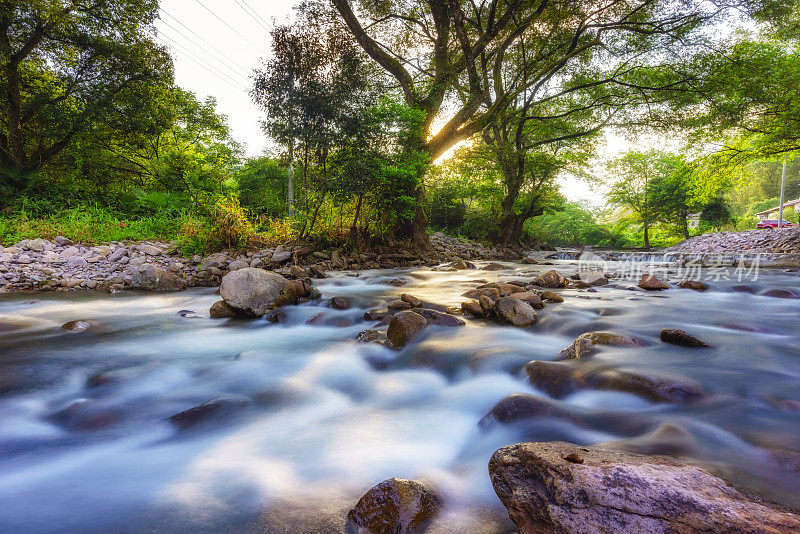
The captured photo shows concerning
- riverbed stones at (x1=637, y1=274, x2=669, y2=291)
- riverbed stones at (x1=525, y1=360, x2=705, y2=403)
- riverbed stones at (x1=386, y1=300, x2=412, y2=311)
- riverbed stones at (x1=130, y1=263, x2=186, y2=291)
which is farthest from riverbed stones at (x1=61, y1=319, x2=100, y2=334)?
riverbed stones at (x1=637, y1=274, x2=669, y2=291)

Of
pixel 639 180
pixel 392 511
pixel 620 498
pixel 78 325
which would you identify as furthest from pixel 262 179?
pixel 639 180

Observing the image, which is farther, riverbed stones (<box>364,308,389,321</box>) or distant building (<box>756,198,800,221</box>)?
distant building (<box>756,198,800,221</box>)

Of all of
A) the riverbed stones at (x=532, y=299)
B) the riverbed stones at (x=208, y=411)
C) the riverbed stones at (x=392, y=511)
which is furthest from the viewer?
the riverbed stones at (x=532, y=299)

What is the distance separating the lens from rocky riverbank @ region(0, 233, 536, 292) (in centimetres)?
693

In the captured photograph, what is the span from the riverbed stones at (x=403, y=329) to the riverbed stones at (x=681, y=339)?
7.59 feet

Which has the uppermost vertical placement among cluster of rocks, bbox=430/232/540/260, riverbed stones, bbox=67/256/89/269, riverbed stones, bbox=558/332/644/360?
cluster of rocks, bbox=430/232/540/260

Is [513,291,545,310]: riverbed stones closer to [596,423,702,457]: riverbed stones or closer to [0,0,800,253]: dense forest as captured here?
[596,423,702,457]: riverbed stones

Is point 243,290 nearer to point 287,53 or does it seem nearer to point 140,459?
point 140,459

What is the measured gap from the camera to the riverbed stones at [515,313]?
3975 millimetres

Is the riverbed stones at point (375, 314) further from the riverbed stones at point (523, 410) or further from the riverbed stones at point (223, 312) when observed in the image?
the riverbed stones at point (523, 410)

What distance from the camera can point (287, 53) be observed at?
8461 millimetres

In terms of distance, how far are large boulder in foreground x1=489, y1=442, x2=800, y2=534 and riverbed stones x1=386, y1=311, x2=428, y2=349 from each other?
7.49 feet

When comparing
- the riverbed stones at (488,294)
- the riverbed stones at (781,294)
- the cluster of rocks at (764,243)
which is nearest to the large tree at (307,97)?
the riverbed stones at (488,294)

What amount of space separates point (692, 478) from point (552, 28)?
13.9 meters
